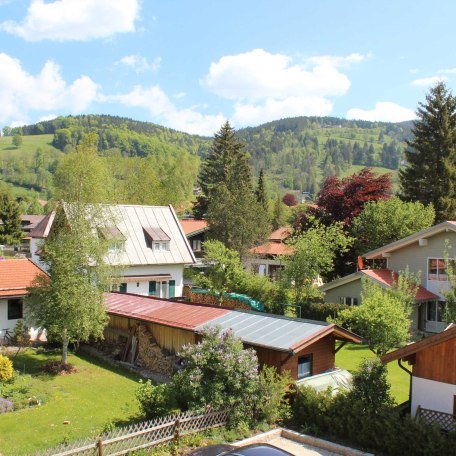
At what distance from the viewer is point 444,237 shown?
29.0 m

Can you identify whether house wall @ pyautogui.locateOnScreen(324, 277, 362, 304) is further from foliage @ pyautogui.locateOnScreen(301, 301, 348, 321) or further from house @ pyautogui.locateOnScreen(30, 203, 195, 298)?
house @ pyautogui.locateOnScreen(30, 203, 195, 298)

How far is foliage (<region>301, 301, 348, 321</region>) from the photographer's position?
2876 centimetres

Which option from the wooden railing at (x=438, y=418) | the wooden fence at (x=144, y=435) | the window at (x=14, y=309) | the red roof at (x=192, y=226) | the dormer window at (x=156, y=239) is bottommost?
the wooden fence at (x=144, y=435)

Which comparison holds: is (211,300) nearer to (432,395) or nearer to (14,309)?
(14,309)

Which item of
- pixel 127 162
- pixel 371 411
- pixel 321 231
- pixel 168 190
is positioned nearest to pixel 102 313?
pixel 371 411

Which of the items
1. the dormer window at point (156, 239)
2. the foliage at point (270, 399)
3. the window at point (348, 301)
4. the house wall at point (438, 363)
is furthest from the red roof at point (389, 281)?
the foliage at point (270, 399)

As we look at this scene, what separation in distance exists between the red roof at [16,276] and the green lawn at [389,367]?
15.8 m

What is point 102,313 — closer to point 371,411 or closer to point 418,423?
point 371,411

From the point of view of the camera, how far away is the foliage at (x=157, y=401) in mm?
14227

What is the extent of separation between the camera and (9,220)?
72375 millimetres

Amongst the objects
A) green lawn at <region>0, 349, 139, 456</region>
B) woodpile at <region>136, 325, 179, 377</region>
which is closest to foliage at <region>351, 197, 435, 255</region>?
woodpile at <region>136, 325, 179, 377</region>

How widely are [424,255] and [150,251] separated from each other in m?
19.4

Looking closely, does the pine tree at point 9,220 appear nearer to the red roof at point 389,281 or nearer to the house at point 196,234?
the house at point 196,234

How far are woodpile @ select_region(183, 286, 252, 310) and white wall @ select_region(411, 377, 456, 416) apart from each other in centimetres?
1777
